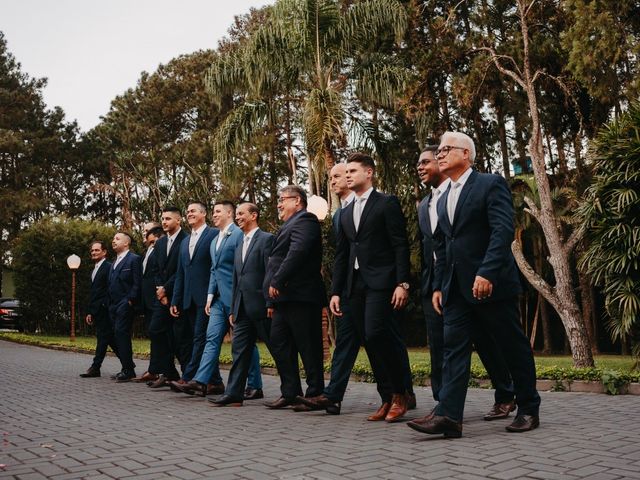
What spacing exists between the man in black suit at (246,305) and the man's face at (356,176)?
143 centimetres

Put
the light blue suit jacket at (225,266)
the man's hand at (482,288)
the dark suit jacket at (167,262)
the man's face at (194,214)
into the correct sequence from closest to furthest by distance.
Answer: the man's hand at (482,288) → the light blue suit jacket at (225,266) → the man's face at (194,214) → the dark suit jacket at (167,262)

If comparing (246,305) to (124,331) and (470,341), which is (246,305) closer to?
(470,341)

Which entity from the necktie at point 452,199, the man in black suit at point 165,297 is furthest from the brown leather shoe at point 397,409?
the man in black suit at point 165,297

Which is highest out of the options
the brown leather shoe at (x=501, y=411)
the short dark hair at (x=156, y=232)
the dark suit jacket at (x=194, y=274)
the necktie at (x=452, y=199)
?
the short dark hair at (x=156, y=232)

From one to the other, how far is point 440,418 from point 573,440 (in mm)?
933

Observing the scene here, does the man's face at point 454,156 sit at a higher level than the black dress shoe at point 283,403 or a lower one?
higher

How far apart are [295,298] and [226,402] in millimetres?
1346

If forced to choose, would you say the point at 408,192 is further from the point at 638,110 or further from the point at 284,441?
the point at 284,441

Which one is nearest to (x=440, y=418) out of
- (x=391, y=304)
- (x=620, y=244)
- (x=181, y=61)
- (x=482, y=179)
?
(x=391, y=304)

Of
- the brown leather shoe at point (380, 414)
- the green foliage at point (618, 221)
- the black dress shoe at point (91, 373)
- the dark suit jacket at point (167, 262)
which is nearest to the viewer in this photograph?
the brown leather shoe at point (380, 414)

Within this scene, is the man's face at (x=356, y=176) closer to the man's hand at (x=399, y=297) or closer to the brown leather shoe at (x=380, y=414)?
the man's hand at (x=399, y=297)

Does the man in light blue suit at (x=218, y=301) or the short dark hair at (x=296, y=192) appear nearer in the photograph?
Answer: the short dark hair at (x=296, y=192)

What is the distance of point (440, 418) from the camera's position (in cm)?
486

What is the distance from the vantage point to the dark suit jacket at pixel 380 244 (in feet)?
19.4
